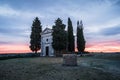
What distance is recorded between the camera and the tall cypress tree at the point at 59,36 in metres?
37.9

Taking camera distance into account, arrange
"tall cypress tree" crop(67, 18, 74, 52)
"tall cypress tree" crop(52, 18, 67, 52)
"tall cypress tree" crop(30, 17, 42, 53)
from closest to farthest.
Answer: "tall cypress tree" crop(52, 18, 67, 52) → "tall cypress tree" crop(67, 18, 74, 52) → "tall cypress tree" crop(30, 17, 42, 53)

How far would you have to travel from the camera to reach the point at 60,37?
3778cm

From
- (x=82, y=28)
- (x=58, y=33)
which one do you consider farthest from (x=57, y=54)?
(x=82, y=28)

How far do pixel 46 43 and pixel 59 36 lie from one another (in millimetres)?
6825

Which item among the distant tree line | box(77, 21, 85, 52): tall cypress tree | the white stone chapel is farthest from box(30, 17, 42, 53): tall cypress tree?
box(77, 21, 85, 52): tall cypress tree

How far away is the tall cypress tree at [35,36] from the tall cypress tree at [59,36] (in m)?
7.11

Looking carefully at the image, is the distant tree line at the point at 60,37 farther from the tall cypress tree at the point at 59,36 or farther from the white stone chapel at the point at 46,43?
the white stone chapel at the point at 46,43

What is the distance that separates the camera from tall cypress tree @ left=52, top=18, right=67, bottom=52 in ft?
124

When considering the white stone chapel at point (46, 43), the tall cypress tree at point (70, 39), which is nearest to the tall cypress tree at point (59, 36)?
the tall cypress tree at point (70, 39)

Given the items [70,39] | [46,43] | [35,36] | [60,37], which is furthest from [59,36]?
[35,36]

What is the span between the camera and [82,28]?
4647 centimetres

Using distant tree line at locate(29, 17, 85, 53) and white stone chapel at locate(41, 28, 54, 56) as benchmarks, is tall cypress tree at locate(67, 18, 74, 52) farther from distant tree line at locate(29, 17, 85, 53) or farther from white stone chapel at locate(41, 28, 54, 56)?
white stone chapel at locate(41, 28, 54, 56)

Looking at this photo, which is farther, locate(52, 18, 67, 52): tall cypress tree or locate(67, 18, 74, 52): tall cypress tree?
locate(67, 18, 74, 52): tall cypress tree

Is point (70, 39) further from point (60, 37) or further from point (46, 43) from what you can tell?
point (46, 43)
